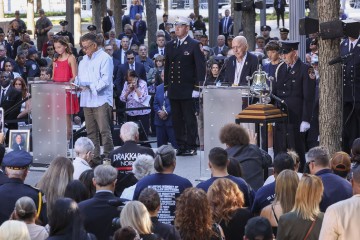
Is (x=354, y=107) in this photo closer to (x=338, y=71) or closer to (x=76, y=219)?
(x=338, y=71)

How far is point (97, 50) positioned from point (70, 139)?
A: 1335mm

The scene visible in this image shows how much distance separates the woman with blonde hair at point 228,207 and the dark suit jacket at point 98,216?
2.91 ft

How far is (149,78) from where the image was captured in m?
23.0

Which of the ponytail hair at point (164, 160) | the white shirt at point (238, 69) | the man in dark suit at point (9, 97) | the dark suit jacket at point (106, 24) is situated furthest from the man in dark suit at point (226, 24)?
the ponytail hair at point (164, 160)

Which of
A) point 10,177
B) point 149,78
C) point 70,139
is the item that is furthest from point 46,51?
point 10,177

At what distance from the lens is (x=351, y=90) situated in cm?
1548

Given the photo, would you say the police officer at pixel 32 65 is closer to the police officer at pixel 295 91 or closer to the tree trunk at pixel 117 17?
the tree trunk at pixel 117 17

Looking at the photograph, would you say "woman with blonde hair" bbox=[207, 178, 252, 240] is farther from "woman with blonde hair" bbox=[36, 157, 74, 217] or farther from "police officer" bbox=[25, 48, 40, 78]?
"police officer" bbox=[25, 48, 40, 78]

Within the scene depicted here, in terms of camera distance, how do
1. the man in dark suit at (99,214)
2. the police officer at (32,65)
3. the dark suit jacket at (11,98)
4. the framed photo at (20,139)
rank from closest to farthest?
1. the man in dark suit at (99,214)
2. the framed photo at (20,139)
3. the dark suit jacket at (11,98)
4. the police officer at (32,65)

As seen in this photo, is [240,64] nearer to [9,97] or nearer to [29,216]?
[9,97]

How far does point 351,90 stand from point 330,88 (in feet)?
1.76

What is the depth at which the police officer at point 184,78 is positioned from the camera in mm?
16141

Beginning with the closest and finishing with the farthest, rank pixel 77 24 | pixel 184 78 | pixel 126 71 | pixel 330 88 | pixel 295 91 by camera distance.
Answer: pixel 295 91 → pixel 330 88 → pixel 184 78 → pixel 126 71 → pixel 77 24

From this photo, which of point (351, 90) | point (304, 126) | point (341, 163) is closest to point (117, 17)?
point (351, 90)
